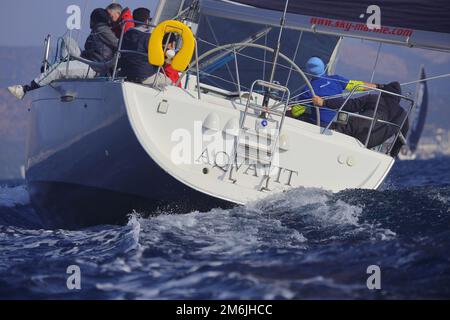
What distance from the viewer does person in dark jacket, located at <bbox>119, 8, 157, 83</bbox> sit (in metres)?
7.02

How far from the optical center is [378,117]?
25.0 feet

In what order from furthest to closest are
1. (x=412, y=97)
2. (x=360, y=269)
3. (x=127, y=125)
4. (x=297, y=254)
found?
(x=412, y=97) → (x=127, y=125) → (x=297, y=254) → (x=360, y=269)

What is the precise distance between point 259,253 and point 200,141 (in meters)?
1.54

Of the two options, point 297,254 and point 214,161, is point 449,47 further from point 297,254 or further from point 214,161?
point 297,254

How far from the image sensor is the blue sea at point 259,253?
4.54m

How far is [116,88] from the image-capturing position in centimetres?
643

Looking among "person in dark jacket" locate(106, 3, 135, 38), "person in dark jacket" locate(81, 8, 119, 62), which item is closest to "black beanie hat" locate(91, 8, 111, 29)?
"person in dark jacket" locate(81, 8, 119, 62)

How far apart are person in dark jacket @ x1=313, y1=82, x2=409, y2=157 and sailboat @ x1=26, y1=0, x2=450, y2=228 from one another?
124 millimetres

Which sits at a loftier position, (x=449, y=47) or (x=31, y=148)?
(x=449, y=47)

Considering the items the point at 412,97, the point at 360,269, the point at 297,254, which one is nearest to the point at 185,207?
the point at 297,254

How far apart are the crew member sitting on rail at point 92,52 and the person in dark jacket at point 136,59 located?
37 centimetres

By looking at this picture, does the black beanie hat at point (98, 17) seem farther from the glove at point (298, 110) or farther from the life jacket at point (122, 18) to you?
the glove at point (298, 110)
